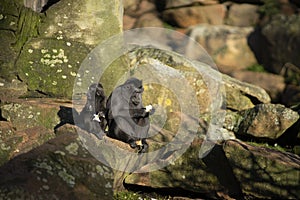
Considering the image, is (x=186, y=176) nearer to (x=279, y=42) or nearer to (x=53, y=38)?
(x=53, y=38)

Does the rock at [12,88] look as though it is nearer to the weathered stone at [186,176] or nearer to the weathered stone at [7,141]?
the weathered stone at [7,141]

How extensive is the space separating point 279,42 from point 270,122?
898 centimetres

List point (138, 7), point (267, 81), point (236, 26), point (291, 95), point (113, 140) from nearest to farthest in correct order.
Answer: point (113, 140) → point (291, 95) → point (267, 81) → point (236, 26) → point (138, 7)

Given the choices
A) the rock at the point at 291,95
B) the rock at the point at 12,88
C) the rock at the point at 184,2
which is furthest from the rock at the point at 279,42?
the rock at the point at 12,88

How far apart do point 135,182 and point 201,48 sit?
13.5 meters

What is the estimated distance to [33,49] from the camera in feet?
30.9

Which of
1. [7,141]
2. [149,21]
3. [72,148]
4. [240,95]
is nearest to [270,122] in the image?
[240,95]

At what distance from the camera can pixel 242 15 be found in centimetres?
2136

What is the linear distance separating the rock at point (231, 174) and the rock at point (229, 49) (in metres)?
12.9

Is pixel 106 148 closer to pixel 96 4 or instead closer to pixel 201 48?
pixel 96 4

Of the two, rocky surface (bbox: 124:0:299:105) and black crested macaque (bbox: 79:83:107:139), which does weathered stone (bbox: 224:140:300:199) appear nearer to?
black crested macaque (bbox: 79:83:107:139)

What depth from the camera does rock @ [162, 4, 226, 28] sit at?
2131 centimetres

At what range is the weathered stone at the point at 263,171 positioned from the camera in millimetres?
5898

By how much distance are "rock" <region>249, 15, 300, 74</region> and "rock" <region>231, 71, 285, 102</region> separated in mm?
514
